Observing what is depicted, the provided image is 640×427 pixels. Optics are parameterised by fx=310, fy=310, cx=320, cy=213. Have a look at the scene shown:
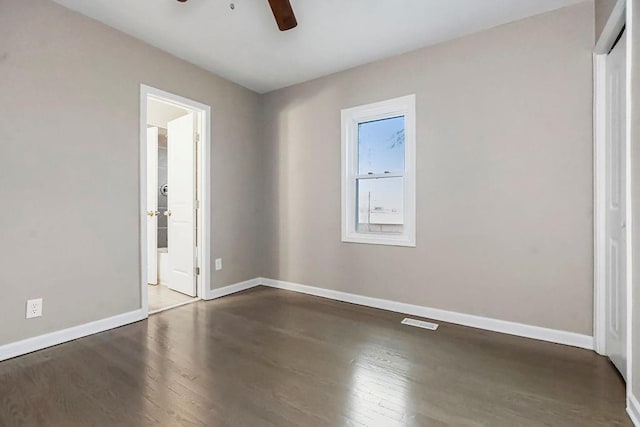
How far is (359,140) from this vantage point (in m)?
3.43

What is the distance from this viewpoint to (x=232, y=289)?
3730mm

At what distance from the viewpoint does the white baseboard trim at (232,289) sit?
3.50 metres

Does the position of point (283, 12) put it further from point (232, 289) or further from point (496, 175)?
point (232, 289)

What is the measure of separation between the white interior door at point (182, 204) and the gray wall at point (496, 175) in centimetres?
160

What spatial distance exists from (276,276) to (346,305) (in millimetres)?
1112

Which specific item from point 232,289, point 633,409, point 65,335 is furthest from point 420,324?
point 65,335

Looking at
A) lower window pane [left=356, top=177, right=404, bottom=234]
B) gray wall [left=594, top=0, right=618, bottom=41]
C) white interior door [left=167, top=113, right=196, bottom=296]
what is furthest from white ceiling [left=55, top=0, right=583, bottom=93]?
lower window pane [left=356, top=177, right=404, bottom=234]

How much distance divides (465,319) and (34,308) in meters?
3.34

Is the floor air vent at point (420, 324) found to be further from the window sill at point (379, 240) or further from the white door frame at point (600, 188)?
the white door frame at point (600, 188)

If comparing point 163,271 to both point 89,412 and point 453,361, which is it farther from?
point 453,361

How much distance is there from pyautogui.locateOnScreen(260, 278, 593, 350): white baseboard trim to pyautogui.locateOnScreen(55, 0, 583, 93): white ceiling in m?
2.44

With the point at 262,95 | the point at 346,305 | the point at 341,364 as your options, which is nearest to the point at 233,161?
the point at 262,95

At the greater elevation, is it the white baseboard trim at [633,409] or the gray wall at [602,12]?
the gray wall at [602,12]

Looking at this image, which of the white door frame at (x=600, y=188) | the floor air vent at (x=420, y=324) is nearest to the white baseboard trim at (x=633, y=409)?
the white door frame at (x=600, y=188)
